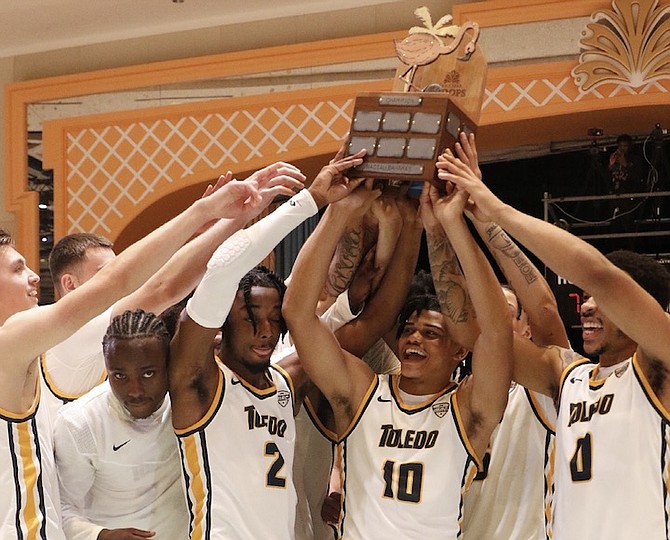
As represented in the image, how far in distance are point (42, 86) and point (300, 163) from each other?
2.15 metres

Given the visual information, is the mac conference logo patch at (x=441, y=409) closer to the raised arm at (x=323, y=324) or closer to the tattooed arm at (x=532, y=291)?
the raised arm at (x=323, y=324)

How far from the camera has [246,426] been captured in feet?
9.11

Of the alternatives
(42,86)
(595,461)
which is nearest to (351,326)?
(595,461)

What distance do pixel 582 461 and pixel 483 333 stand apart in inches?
16.5

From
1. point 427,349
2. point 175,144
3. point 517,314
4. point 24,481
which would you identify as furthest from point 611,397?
point 175,144

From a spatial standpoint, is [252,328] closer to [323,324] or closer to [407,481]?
[323,324]

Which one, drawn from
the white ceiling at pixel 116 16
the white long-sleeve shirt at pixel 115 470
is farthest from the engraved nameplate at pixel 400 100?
the white ceiling at pixel 116 16

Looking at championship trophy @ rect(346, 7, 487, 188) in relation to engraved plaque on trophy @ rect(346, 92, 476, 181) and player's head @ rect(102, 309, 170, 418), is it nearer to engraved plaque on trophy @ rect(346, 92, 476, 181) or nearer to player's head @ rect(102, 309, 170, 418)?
engraved plaque on trophy @ rect(346, 92, 476, 181)

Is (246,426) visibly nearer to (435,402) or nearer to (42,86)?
(435,402)

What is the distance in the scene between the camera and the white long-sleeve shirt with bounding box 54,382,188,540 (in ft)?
8.84

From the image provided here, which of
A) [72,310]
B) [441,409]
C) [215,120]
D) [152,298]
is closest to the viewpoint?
[72,310]

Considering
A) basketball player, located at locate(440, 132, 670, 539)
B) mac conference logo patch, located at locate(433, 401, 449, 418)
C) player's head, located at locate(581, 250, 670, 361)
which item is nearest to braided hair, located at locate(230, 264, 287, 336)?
mac conference logo patch, located at locate(433, 401, 449, 418)

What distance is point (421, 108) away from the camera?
2787 mm

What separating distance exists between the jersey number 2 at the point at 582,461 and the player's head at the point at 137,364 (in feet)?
3.59
